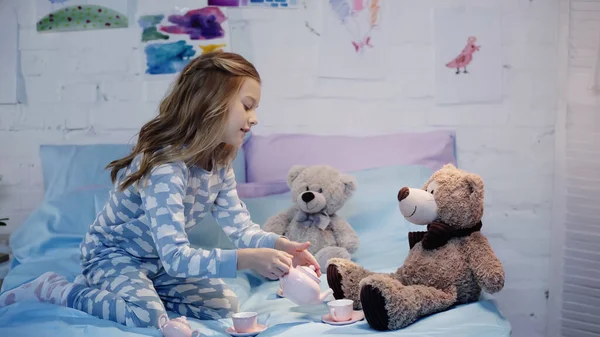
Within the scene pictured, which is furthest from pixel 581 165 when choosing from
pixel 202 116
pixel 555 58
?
pixel 202 116

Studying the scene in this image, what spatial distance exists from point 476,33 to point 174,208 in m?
1.48

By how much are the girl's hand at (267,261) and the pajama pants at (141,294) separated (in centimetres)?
22

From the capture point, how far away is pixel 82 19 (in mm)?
2730

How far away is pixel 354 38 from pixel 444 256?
1.18 meters

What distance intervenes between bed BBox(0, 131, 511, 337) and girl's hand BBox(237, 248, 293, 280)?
123 mm

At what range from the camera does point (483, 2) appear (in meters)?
2.57

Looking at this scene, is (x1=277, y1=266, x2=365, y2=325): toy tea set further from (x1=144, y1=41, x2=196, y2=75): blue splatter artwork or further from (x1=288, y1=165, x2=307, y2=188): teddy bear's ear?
(x1=144, y1=41, x2=196, y2=75): blue splatter artwork

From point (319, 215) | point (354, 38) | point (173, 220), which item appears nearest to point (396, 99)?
point (354, 38)

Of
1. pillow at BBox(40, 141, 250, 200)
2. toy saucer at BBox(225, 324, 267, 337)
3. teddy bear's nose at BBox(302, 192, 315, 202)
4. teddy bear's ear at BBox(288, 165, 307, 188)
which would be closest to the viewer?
toy saucer at BBox(225, 324, 267, 337)

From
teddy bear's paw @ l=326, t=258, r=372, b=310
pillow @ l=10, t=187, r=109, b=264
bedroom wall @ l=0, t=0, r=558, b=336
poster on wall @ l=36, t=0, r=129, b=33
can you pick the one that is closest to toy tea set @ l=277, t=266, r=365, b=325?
teddy bear's paw @ l=326, t=258, r=372, b=310

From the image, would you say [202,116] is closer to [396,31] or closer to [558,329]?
[396,31]

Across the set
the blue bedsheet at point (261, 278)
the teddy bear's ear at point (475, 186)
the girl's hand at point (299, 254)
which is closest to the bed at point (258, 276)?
the blue bedsheet at point (261, 278)

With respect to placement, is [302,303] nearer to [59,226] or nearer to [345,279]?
[345,279]

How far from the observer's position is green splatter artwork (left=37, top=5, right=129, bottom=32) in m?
2.71
